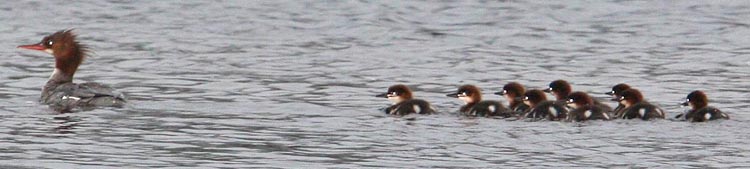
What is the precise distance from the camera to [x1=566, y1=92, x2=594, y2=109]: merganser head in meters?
11.9

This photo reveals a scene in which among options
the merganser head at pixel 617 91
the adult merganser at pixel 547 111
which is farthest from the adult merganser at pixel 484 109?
the merganser head at pixel 617 91

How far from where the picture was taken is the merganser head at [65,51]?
13422mm

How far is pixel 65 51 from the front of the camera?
1348 centimetres

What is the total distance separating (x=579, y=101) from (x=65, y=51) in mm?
3650

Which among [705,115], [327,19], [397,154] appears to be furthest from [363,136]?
[327,19]

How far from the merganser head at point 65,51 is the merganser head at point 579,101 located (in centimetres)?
349

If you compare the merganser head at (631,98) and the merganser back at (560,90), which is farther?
the merganser back at (560,90)

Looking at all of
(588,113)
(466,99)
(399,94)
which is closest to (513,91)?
(466,99)

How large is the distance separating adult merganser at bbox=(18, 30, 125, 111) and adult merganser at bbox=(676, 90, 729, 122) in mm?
3408

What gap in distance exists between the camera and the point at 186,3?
20.2 m

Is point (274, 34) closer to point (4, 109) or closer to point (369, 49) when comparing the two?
point (369, 49)

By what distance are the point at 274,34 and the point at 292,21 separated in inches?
43.7

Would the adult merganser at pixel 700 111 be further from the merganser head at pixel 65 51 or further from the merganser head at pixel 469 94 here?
the merganser head at pixel 65 51

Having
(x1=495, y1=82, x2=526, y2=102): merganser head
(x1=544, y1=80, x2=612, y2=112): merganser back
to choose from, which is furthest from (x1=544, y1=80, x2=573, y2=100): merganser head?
(x1=495, y1=82, x2=526, y2=102): merganser head
